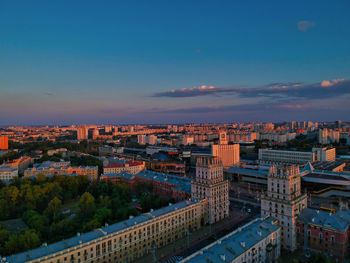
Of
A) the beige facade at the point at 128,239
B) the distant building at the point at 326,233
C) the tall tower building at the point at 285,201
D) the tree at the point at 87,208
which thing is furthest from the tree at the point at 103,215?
the distant building at the point at 326,233

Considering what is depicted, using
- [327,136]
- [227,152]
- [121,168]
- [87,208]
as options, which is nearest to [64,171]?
[121,168]

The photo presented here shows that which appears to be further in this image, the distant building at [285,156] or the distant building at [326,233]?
the distant building at [285,156]

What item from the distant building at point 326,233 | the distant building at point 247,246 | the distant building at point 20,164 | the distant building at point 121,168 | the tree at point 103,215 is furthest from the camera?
the distant building at point 20,164

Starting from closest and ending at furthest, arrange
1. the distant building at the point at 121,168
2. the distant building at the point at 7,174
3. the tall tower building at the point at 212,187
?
the tall tower building at the point at 212,187
the distant building at the point at 7,174
the distant building at the point at 121,168

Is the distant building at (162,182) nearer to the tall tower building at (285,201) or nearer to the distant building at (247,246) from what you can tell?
the tall tower building at (285,201)

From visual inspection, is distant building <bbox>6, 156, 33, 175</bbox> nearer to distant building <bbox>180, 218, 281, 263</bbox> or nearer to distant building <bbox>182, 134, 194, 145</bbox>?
distant building <bbox>180, 218, 281, 263</bbox>

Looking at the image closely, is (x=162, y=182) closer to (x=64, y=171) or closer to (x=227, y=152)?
(x=64, y=171)

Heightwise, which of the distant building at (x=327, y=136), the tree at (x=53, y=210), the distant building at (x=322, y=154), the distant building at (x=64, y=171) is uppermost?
the distant building at (x=327, y=136)
